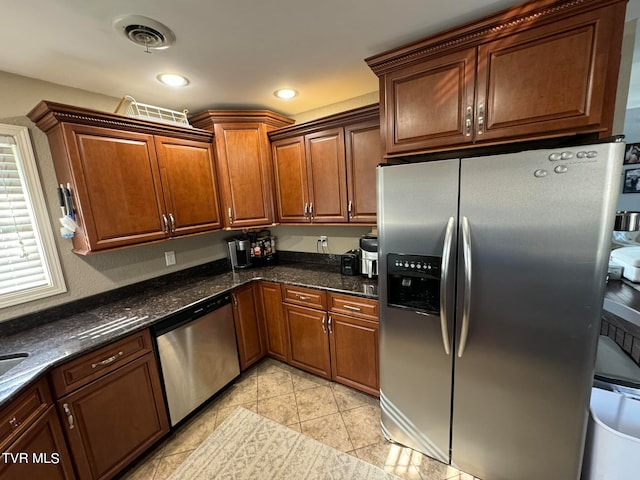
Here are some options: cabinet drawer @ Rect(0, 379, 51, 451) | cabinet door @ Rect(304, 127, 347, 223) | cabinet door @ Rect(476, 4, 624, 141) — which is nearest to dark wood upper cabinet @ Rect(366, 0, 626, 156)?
cabinet door @ Rect(476, 4, 624, 141)

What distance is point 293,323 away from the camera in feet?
7.64

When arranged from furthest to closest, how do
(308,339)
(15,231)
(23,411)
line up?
1. (308,339)
2. (15,231)
3. (23,411)

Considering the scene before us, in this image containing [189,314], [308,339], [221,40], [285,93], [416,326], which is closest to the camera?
[221,40]

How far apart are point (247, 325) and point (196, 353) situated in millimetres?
510

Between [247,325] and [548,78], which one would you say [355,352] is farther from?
[548,78]

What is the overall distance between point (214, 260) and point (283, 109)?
1708mm

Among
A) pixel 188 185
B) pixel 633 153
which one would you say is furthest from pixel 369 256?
pixel 633 153

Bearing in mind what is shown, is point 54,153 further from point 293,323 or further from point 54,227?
point 293,323

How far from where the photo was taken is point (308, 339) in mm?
2273

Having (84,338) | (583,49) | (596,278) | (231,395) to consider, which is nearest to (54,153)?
(84,338)

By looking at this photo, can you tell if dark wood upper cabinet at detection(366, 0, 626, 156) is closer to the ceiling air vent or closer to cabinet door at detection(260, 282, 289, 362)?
the ceiling air vent

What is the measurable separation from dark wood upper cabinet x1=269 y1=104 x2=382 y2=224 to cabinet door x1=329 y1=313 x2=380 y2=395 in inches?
32.7

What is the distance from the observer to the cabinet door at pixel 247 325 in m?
2.29

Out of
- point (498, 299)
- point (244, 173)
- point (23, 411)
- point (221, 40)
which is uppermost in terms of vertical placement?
point (221, 40)
